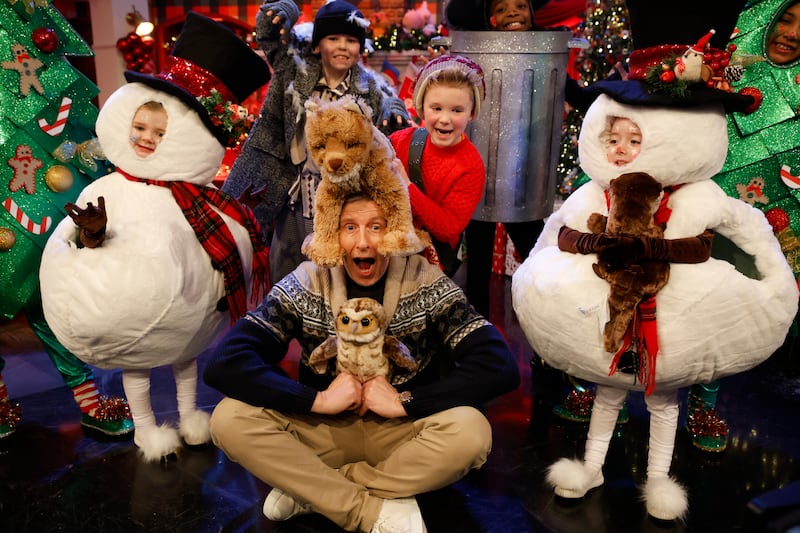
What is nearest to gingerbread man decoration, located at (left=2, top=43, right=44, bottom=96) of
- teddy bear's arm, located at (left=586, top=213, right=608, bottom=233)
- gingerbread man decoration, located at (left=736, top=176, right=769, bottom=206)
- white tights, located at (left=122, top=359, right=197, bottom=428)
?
white tights, located at (left=122, top=359, right=197, bottom=428)

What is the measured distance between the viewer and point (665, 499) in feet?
7.09

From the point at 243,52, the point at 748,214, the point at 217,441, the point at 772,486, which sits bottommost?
the point at 772,486

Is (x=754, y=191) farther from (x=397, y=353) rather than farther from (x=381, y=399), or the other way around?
(x=381, y=399)

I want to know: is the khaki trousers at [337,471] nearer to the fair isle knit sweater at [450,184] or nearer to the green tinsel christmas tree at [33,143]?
the fair isle knit sweater at [450,184]

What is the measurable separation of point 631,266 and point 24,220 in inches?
78.1

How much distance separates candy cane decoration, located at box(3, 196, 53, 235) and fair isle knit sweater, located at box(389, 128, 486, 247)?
128cm

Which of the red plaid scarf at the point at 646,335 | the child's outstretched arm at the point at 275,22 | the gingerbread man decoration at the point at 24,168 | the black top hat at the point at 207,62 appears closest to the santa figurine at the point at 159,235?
the black top hat at the point at 207,62

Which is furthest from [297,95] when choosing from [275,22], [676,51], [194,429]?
[676,51]

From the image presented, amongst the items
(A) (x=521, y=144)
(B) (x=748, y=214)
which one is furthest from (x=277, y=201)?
(B) (x=748, y=214)

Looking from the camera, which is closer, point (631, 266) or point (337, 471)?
point (631, 266)

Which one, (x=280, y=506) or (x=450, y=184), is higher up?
(x=450, y=184)

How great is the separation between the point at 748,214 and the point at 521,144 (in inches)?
48.1

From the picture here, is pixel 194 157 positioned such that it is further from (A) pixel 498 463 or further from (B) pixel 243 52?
(A) pixel 498 463

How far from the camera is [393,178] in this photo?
203cm
